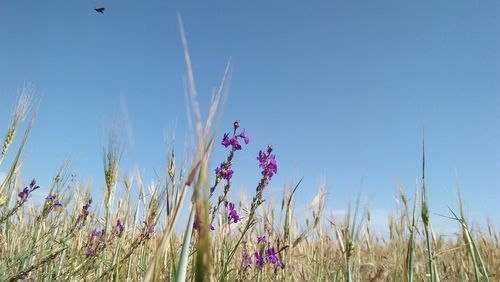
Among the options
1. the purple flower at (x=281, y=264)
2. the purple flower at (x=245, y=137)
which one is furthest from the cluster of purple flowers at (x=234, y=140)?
the purple flower at (x=281, y=264)

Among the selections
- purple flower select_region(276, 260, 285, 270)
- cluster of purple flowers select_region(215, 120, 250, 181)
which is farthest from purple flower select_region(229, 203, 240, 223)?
purple flower select_region(276, 260, 285, 270)

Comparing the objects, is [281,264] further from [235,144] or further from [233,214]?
[235,144]

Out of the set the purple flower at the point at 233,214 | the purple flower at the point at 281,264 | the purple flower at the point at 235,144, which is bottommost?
the purple flower at the point at 281,264

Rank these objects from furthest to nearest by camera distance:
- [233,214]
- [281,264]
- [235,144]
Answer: [281,264] < [233,214] < [235,144]

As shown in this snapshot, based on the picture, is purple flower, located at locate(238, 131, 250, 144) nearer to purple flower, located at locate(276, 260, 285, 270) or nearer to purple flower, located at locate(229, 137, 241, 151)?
purple flower, located at locate(229, 137, 241, 151)

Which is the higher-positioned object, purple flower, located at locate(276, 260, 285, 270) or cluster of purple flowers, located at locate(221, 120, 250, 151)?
cluster of purple flowers, located at locate(221, 120, 250, 151)

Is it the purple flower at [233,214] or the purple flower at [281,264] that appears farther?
the purple flower at [281,264]

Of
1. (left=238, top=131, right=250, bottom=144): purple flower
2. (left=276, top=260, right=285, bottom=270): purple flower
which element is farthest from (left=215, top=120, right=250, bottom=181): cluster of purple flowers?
(left=276, top=260, right=285, bottom=270): purple flower

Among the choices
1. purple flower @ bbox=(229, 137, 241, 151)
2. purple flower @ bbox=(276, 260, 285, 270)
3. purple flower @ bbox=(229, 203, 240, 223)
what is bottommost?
purple flower @ bbox=(276, 260, 285, 270)

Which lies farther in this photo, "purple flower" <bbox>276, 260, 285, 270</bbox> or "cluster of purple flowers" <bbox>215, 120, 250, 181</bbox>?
"purple flower" <bbox>276, 260, 285, 270</bbox>

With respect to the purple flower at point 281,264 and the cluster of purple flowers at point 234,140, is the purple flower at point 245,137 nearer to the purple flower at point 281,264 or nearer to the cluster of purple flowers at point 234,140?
the cluster of purple flowers at point 234,140

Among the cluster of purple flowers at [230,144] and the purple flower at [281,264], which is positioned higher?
the cluster of purple flowers at [230,144]

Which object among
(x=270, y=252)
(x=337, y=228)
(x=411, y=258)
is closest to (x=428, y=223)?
(x=411, y=258)

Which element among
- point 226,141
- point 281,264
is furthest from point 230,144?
point 281,264
